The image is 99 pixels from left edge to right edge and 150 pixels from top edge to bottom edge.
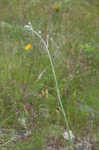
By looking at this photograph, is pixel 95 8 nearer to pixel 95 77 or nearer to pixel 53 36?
pixel 53 36

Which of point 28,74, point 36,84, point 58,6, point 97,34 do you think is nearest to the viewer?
point 36,84

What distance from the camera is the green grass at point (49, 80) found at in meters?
1.69

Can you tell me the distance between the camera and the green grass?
1.69 m

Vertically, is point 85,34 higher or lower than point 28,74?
higher

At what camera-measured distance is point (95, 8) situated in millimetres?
3219

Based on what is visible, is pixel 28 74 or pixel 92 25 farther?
pixel 92 25

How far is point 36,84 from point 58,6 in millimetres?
1223

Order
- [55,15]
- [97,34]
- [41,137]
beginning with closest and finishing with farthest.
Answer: [41,137]
[97,34]
[55,15]

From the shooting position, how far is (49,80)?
1.65 meters

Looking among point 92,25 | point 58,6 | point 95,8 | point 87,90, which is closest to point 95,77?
point 87,90

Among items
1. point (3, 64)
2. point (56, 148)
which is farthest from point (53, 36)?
point (56, 148)

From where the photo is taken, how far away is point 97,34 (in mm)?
2324

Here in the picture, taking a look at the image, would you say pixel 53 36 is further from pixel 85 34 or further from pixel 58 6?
pixel 58 6

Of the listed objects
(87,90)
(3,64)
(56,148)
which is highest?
(3,64)
